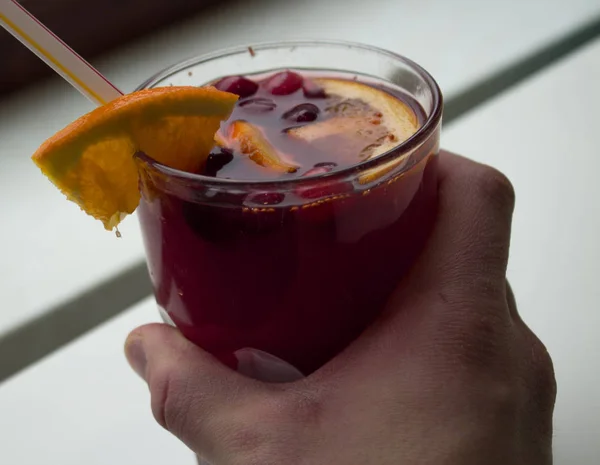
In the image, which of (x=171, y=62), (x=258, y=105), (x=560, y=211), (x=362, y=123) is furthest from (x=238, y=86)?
(x=171, y=62)

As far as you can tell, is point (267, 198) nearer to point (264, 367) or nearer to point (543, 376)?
point (264, 367)

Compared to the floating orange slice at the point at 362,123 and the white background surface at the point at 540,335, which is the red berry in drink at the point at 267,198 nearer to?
the floating orange slice at the point at 362,123

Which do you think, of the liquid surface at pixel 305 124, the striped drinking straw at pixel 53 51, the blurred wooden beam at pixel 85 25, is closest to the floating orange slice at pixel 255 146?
the liquid surface at pixel 305 124

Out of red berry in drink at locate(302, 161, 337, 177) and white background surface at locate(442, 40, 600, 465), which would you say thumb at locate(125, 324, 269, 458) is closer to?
red berry in drink at locate(302, 161, 337, 177)

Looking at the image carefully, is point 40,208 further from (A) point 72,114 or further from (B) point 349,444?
(B) point 349,444

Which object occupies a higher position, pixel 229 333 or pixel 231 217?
pixel 231 217

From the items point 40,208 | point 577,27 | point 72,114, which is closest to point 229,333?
point 40,208

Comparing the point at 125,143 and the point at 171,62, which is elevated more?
the point at 125,143
